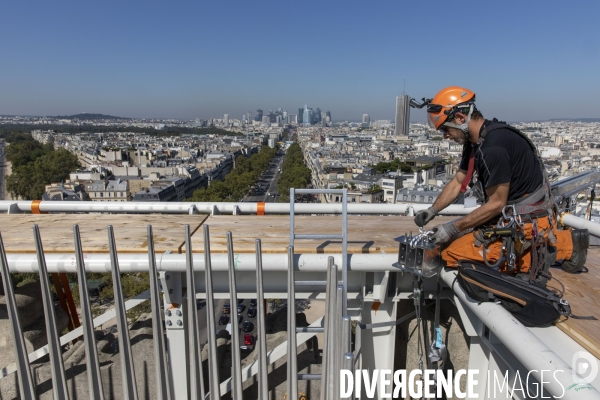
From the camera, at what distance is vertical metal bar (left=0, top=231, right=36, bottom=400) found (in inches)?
96.2

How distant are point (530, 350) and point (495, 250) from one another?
74 cm

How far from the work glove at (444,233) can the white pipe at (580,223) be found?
1413 millimetres

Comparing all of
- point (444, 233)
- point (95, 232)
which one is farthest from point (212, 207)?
point (444, 233)

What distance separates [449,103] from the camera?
254 cm

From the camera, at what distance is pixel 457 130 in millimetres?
2615

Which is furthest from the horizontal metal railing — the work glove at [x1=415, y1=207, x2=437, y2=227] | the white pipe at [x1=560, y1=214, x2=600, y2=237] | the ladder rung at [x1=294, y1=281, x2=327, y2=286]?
the white pipe at [x1=560, y1=214, x2=600, y2=237]

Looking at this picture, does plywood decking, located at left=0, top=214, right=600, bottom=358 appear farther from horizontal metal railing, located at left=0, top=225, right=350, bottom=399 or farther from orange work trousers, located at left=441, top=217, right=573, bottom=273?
horizontal metal railing, located at left=0, top=225, right=350, bottom=399

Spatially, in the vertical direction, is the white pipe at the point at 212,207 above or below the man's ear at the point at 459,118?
below

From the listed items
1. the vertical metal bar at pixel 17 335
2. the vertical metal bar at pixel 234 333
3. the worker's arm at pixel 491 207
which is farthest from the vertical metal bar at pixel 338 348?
the vertical metal bar at pixel 17 335

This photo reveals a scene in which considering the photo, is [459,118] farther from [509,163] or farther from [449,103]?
[509,163]

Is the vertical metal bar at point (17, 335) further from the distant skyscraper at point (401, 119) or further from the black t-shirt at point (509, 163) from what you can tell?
the distant skyscraper at point (401, 119)

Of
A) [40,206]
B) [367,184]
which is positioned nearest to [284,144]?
[367,184]

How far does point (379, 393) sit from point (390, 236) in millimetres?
1194

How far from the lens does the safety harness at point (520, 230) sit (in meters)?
2.39
